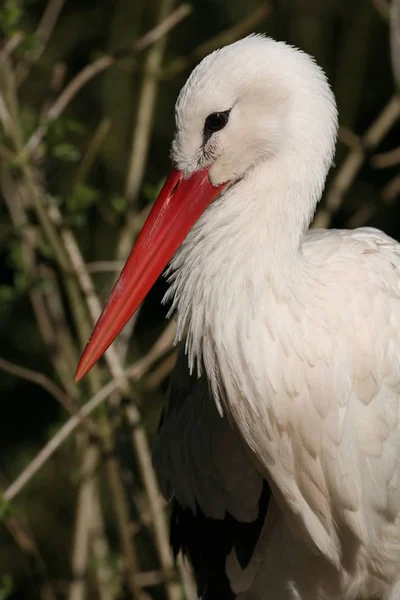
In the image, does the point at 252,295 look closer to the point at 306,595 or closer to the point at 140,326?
the point at 306,595

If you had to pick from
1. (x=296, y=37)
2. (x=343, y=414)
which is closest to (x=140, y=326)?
(x=296, y=37)

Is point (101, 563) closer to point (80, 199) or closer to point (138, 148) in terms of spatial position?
point (80, 199)

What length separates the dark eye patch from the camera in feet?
5.97

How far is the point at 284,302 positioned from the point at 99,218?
2276 mm

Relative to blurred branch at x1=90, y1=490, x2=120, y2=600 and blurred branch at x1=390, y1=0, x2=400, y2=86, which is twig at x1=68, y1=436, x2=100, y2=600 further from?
blurred branch at x1=390, y1=0, x2=400, y2=86

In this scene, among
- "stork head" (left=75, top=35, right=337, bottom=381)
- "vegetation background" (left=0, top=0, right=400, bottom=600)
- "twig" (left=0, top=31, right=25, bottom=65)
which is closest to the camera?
"stork head" (left=75, top=35, right=337, bottom=381)

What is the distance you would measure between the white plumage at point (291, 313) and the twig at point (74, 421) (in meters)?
0.43

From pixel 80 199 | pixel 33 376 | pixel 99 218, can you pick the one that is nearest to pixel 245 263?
pixel 80 199

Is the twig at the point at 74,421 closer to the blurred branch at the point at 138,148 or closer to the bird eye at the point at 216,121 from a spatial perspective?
the blurred branch at the point at 138,148

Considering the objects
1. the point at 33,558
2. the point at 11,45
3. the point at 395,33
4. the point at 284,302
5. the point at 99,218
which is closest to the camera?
the point at 284,302

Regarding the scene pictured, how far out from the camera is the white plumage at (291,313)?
5.88 ft

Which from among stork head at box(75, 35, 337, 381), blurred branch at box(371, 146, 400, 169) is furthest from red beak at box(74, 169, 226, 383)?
blurred branch at box(371, 146, 400, 169)

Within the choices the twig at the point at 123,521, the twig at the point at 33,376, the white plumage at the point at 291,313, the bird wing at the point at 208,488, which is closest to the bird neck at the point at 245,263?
the white plumage at the point at 291,313

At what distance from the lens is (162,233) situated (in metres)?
1.89
